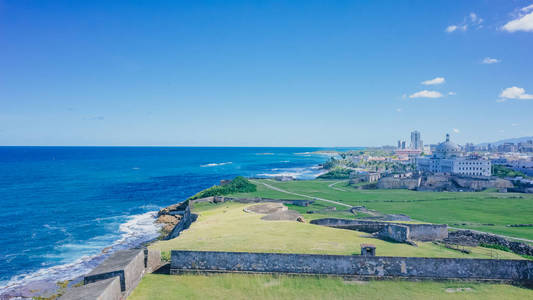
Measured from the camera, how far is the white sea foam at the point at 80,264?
2502 cm

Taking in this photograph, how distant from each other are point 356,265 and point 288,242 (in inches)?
175

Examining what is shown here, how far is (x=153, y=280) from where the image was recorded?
55.0ft

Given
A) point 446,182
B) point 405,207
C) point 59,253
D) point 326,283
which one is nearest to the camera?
point 326,283

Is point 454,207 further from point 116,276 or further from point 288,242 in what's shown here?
point 116,276

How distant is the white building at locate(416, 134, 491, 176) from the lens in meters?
85.9

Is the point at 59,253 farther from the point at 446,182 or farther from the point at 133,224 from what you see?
the point at 446,182

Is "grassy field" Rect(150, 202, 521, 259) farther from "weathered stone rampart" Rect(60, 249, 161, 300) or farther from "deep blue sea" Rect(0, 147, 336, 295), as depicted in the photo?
"deep blue sea" Rect(0, 147, 336, 295)

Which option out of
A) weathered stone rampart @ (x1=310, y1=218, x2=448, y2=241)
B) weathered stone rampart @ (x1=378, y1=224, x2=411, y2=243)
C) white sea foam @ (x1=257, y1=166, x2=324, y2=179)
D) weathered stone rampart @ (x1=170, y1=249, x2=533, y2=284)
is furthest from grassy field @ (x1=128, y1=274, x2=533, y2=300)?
white sea foam @ (x1=257, y1=166, x2=324, y2=179)

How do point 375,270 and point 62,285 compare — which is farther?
point 62,285

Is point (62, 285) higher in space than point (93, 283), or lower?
lower

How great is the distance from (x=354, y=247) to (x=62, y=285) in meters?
22.6

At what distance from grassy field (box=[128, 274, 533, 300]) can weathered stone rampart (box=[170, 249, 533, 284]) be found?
41cm

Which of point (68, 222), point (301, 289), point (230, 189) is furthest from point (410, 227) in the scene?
point (68, 222)

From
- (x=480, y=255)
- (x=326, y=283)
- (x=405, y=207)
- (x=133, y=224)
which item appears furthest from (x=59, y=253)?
(x=405, y=207)
